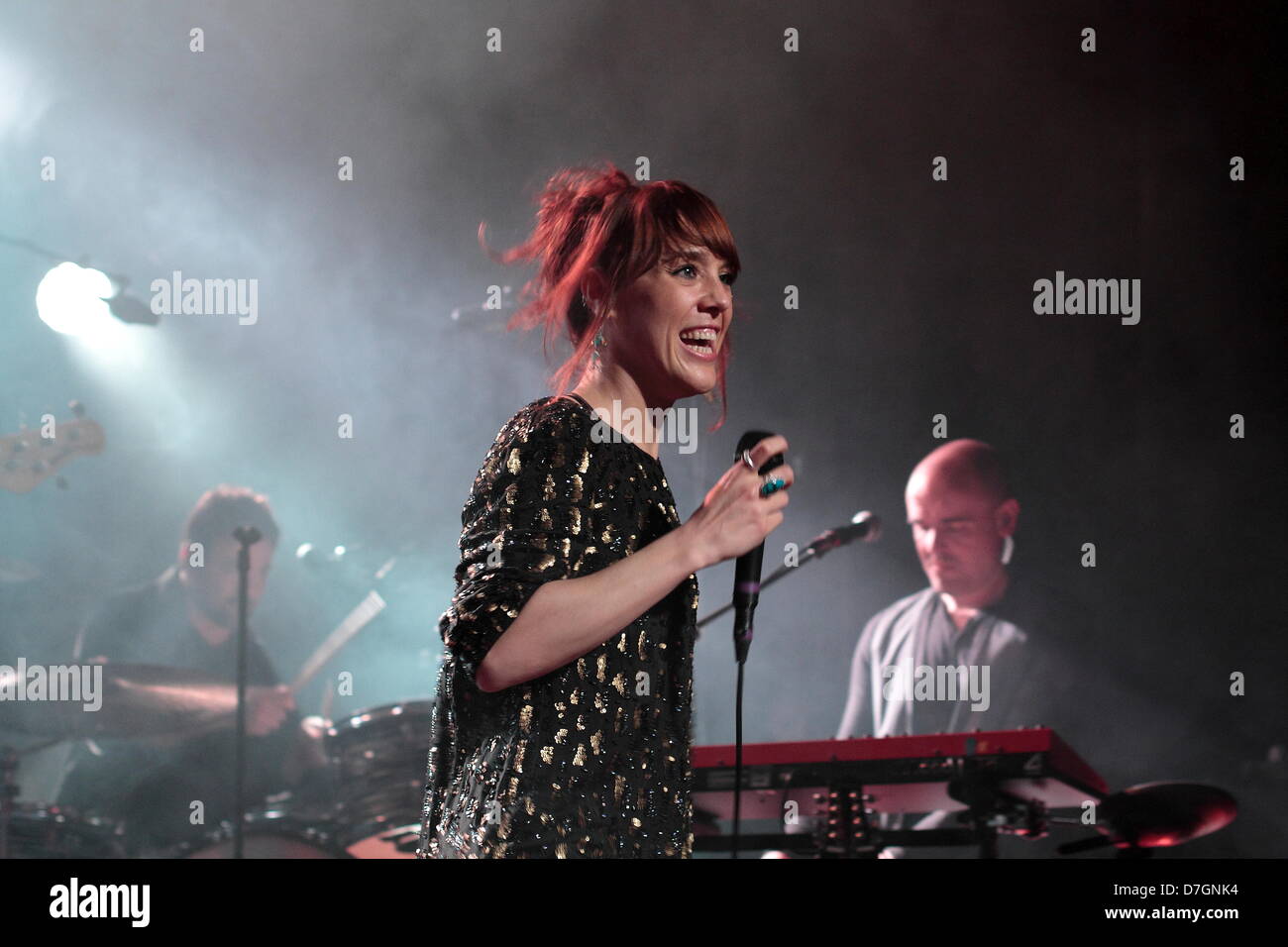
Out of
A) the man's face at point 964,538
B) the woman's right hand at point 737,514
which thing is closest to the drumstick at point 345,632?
the man's face at point 964,538

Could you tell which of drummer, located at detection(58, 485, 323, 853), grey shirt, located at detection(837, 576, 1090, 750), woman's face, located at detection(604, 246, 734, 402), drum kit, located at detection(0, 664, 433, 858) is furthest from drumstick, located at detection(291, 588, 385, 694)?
woman's face, located at detection(604, 246, 734, 402)

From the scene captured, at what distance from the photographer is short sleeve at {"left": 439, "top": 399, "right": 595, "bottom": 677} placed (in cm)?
108

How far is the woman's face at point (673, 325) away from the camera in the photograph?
1.33 metres

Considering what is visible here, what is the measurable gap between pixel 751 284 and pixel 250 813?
291cm

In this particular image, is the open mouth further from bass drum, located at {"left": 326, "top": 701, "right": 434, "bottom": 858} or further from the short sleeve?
bass drum, located at {"left": 326, "top": 701, "right": 434, "bottom": 858}

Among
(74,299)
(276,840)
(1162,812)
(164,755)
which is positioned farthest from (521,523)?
(74,299)

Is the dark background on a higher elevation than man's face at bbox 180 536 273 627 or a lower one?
higher

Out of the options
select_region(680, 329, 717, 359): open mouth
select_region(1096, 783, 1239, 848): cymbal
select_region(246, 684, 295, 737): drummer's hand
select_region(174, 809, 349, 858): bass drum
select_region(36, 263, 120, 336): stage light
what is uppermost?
select_region(36, 263, 120, 336): stage light

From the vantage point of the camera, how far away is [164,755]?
453 centimetres

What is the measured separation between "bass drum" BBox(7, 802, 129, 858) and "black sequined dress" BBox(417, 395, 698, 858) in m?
2.99

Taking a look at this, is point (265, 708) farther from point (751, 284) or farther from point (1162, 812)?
point (1162, 812)

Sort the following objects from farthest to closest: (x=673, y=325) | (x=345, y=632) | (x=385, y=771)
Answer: (x=345, y=632) → (x=385, y=771) → (x=673, y=325)

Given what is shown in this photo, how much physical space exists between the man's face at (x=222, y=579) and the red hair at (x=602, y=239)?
366 centimetres

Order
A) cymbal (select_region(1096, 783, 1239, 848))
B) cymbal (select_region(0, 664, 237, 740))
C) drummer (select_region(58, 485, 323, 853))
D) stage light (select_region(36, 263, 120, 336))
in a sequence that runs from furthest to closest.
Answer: stage light (select_region(36, 263, 120, 336)) → drummer (select_region(58, 485, 323, 853)) → cymbal (select_region(0, 664, 237, 740)) → cymbal (select_region(1096, 783, 1239, 848))
